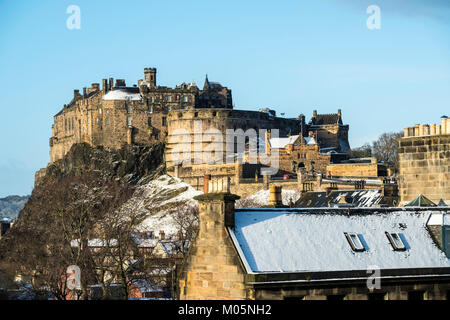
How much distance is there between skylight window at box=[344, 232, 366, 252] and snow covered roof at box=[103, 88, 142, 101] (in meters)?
99.7

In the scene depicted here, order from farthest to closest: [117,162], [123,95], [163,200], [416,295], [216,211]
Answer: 1. [123,95]
2. [117,162]
3. [163,200]
4. [416,295]
5. [216,211]

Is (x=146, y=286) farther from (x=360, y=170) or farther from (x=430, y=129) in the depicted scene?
(x=360, y=170)

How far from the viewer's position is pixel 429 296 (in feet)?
83.8

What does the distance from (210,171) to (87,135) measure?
24.3m

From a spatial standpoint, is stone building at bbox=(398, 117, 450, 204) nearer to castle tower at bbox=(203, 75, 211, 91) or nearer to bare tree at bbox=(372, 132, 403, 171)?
bare tree at bbox=(372, 132, 403, 171)

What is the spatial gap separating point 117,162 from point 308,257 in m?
94.5

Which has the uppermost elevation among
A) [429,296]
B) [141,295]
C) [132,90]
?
[132,90]

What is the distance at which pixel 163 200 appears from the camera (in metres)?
103

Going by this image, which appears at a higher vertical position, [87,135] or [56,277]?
[87,135]

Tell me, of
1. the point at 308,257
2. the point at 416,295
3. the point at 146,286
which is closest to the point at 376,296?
the point at 416,295

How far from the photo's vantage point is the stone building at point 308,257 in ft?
78.5

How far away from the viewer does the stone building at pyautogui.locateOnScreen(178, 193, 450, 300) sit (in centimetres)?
2392
